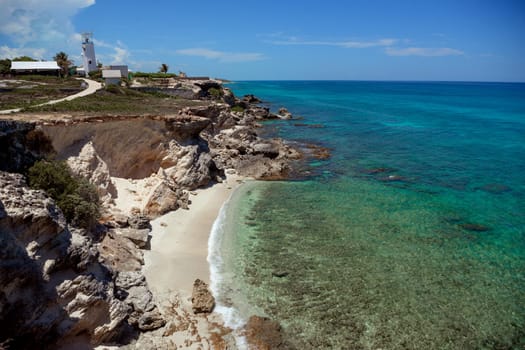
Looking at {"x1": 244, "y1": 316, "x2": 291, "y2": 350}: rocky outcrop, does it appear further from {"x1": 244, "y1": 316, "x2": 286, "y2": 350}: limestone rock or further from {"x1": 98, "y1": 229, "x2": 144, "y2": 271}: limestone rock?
{"x1": 98, "y1": 229, "x2": 144, "y2": 271}: limestone rock

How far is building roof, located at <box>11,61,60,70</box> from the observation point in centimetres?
5645

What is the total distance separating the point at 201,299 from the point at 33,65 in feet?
205

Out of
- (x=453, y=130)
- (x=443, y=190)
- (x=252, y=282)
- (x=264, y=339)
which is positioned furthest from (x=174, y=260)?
(x=453, y=130)

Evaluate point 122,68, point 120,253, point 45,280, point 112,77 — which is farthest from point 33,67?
point 45,280

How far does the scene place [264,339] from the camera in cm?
1190

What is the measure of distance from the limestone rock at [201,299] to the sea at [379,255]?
501mm

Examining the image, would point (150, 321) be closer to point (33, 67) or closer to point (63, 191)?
point (63, 191)

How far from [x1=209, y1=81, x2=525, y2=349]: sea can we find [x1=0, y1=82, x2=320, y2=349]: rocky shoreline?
2.26 metres

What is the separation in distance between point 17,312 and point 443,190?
28006 mm

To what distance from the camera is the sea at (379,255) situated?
502 inches

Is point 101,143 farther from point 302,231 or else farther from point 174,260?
point 302,231

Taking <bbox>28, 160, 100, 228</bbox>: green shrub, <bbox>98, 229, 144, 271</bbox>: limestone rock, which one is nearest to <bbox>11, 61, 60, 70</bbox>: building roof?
<bbox>28, 160, 100, 228</bbox>: green shrub

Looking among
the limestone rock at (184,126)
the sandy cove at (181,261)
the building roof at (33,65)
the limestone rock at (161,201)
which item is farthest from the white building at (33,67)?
the limestone rock at (161,201)

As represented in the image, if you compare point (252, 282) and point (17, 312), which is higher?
point (17, 312)
